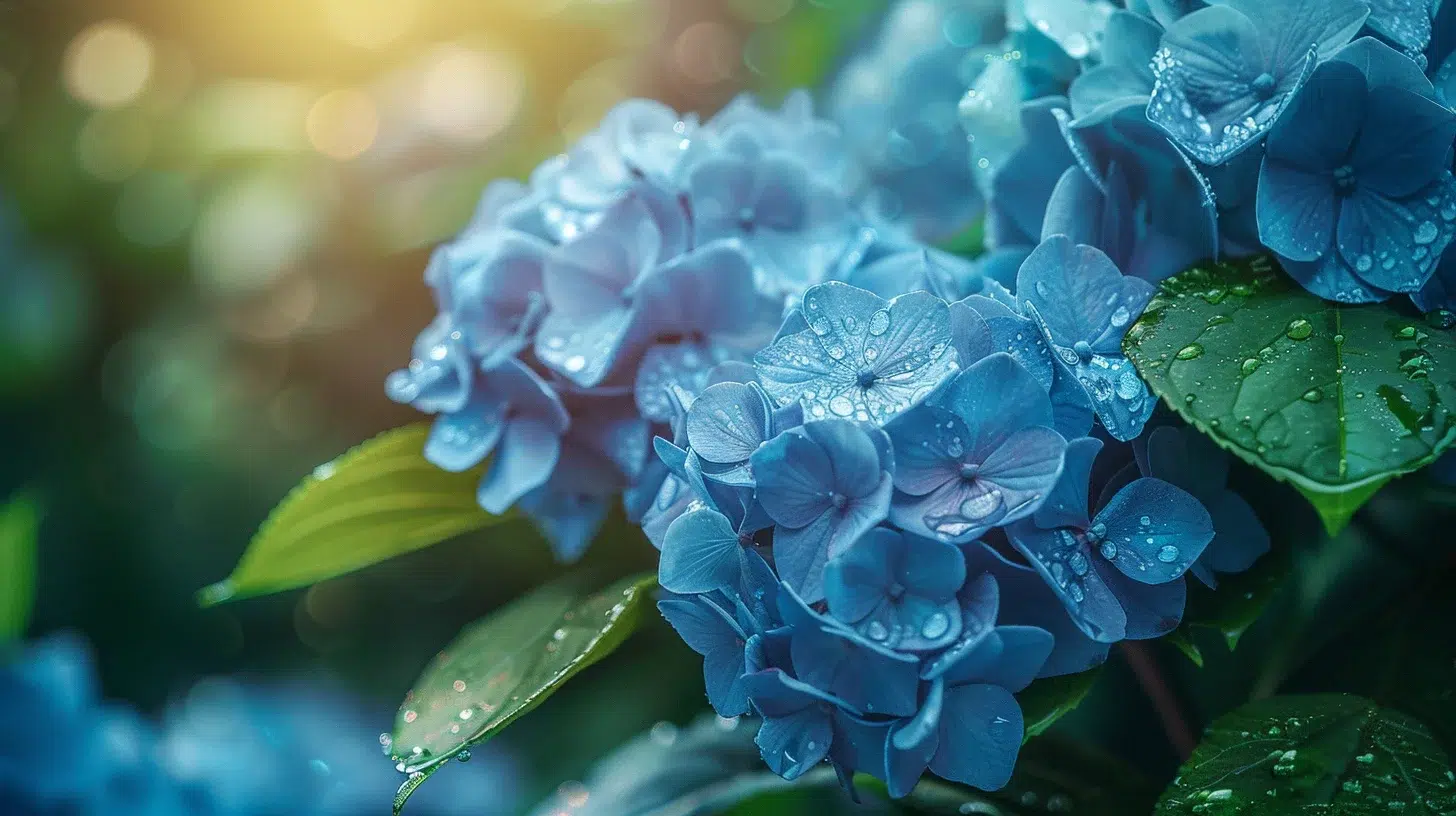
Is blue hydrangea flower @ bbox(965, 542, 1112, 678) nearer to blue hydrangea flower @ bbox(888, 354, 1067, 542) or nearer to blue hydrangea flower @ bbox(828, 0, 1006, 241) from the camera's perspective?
blue hydrangea flower @ bbox(888, 354, 1067, 542)

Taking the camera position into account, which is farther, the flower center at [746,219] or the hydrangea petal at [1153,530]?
the flower center at [746,219]

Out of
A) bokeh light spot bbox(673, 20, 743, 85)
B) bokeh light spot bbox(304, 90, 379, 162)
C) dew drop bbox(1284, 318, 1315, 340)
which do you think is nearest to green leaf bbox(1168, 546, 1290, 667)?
dew drop bbox(1284, 318, 1315, 340)

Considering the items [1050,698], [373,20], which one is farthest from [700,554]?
[373,20]

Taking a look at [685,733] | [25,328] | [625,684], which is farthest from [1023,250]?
[25,328]

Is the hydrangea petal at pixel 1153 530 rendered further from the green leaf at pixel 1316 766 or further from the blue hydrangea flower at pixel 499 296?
the blue hydrangea flower at pixel 499 296

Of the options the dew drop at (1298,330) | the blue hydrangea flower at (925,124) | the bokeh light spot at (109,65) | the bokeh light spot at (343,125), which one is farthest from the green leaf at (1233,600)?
the bokeh light spot at (109,65)

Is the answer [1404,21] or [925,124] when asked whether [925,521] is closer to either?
[1404,21]
